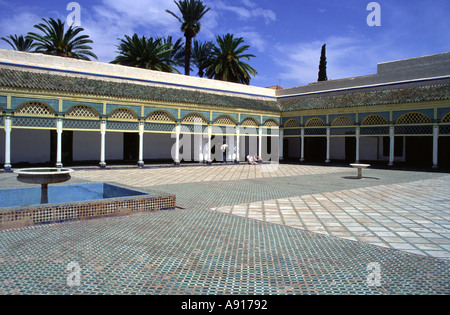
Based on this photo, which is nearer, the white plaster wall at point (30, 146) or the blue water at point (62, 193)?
the blue water at point (62, 193)

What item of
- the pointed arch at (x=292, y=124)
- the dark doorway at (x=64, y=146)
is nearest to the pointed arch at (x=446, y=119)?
the pointed arch at (x=292, y=124)

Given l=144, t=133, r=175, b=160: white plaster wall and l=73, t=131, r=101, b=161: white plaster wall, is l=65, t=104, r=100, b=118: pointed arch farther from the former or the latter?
l=144, t=133, r=175, b=160: white plaster wall

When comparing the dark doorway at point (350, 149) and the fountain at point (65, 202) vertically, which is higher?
the dark doorway at point (350, 149)

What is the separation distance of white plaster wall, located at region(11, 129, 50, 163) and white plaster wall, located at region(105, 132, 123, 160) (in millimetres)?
3354

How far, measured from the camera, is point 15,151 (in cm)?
1766

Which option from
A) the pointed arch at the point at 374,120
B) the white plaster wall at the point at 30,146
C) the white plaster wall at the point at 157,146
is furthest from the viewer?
the white plaster wall at the point at 157,146

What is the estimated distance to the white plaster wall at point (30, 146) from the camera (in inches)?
695

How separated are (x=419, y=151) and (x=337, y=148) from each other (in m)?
5.42

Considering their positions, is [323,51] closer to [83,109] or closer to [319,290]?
[83,109]

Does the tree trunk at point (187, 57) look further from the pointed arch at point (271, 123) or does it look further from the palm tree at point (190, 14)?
the pointed arch at point (271, 123)

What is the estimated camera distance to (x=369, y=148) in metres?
23.5

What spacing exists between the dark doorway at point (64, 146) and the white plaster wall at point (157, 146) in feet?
15.2

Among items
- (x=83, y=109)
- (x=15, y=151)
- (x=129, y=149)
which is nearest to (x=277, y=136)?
(x=129, y=149)

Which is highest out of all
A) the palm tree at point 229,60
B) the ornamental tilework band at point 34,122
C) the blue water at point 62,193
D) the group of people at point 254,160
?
the palm tree at point 229,60
